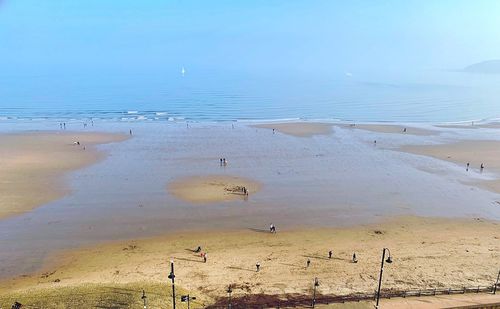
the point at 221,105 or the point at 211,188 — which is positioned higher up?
the point at 221,105

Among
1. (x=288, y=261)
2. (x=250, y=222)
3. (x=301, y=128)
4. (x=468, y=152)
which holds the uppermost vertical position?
(x=301, y=128)

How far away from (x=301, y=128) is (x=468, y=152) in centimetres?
3081

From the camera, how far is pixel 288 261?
96.9 ft

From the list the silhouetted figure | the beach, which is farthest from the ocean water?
the silhouetted figure

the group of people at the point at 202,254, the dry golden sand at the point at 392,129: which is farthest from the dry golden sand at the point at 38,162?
the dry golden sand at the point at 392,129

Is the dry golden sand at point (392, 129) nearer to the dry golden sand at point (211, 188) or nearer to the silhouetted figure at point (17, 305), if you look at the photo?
the dry golden sand at point (211, 188)

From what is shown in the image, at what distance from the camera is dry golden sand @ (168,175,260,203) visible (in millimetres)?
42656

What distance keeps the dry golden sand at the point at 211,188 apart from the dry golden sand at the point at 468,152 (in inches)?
1233

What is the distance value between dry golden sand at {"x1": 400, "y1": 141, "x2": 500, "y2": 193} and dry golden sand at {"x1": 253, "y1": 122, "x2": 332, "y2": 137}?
696 inches

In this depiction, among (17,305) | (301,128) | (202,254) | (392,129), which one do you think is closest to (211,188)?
(202,254)

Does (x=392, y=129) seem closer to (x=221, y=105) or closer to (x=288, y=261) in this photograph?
(x=221, y=105)

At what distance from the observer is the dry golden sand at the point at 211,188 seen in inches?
1679

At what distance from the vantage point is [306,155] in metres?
A: 60.1

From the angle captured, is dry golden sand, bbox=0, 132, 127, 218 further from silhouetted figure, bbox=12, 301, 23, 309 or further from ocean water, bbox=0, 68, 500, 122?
ocean water, bbox=0, 68, 500, 122
